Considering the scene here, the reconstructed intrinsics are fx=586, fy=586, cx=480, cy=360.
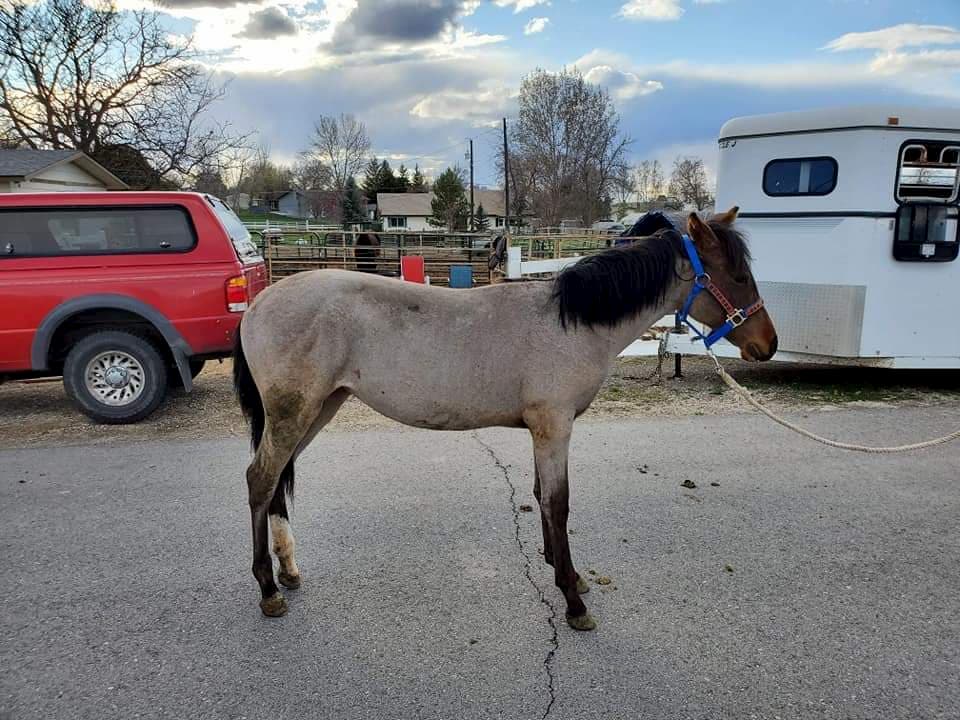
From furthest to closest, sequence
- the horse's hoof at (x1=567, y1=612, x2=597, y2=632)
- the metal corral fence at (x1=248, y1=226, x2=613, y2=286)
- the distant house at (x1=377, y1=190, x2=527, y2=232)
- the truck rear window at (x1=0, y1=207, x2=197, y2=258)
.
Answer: the distant house at (x1=377, y1=190, x2=527, y2=232) → the metal corral fence at (x1=248, y1=226, x2=613, y2=286) → the truck rear window at (x1=0, y1=207, x2=197, y2=258) → the horse's hoof at (x1=567, y1=612, x2=597, y2=632)

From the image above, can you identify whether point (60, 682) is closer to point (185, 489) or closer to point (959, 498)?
point (185, 489)

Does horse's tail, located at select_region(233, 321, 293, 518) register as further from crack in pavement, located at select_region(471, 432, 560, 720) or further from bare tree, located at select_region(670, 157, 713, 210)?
bare tree, located at select_region(670, 157, 713, 210)

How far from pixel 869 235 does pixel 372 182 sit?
75831 mm

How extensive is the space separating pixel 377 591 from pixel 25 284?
488 centimetres

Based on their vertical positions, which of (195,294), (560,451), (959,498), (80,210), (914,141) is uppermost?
(914,141)

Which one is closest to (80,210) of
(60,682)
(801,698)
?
(60,682)

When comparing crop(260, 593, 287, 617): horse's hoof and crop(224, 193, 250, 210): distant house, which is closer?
crop(260, 593, 287, 617): horse's hoof

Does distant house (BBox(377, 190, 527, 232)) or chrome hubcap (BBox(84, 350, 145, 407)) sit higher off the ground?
distant house (BBox(377, 190, 527, 232))

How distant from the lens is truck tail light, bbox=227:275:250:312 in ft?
19.4

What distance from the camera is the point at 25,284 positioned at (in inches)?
218

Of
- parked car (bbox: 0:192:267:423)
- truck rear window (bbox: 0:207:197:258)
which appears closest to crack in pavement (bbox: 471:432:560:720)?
parked car (bbox: 0:192:267:423)

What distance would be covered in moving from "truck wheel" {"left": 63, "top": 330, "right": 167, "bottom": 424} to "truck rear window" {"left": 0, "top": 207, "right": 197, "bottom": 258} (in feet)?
2.96

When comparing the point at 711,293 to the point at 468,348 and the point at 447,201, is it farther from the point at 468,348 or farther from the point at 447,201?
the point at 447,201

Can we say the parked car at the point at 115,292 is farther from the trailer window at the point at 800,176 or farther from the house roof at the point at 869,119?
the house roof at the point at 869,119
